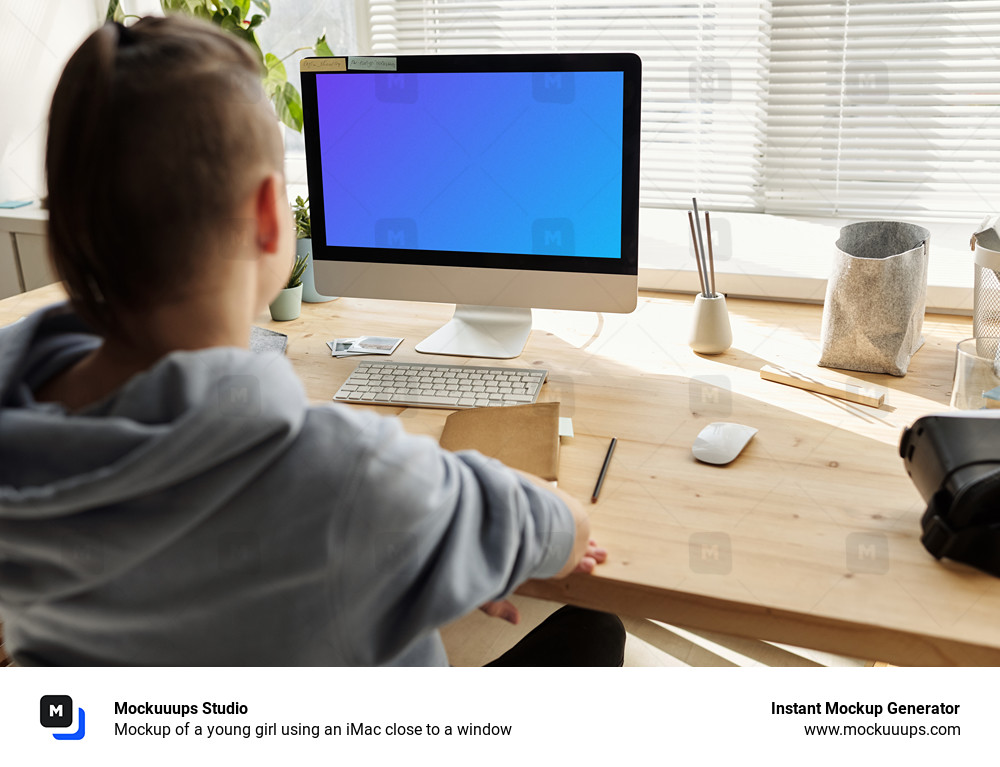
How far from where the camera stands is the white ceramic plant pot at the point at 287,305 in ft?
5.12

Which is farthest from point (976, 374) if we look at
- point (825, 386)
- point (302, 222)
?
point (302, 222)

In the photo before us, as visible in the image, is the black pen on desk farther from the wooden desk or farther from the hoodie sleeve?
the hoodie sleeve

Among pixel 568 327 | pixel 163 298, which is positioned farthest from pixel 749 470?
pixel 163 298

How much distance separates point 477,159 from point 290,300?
1.57 feet

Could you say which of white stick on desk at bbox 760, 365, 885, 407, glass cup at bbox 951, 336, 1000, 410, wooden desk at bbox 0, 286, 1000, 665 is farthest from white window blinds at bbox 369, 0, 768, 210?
glass cup at bbox 951, 336, 1000, 410

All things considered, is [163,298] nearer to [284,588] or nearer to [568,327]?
[284,588]

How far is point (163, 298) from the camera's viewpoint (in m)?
0.64

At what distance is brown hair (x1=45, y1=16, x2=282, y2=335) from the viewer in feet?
1.90

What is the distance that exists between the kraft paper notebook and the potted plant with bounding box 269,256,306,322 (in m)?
0.58

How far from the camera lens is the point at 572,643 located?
1.10m

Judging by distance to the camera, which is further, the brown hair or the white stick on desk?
the white stick on desk

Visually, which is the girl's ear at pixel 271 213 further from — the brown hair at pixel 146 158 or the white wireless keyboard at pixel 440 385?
the white wireless keyboard at pixel 440 385

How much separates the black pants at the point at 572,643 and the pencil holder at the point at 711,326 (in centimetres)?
46
